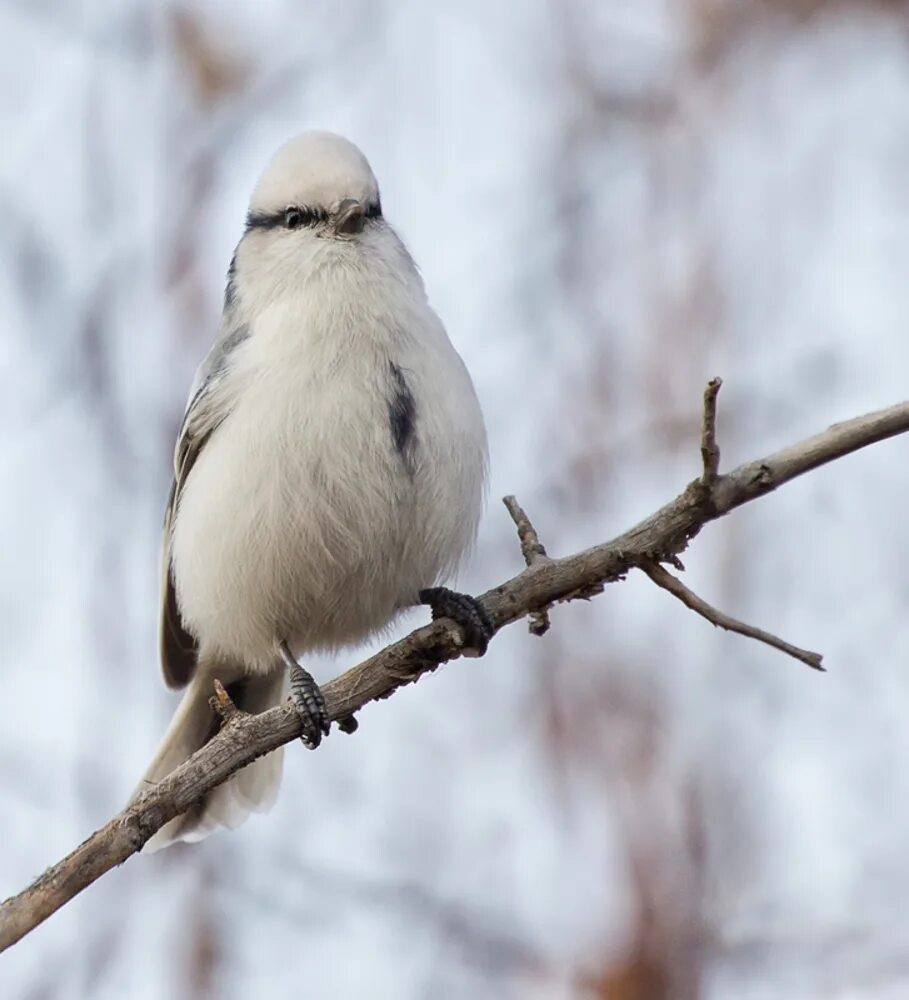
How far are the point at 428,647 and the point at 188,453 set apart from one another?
1090 mm

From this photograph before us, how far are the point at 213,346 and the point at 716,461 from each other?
5.22 ft

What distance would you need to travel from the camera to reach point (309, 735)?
8.21 ft

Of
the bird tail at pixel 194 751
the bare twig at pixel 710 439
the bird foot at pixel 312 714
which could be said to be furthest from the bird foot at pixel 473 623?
the bird tail at pixel 194 751

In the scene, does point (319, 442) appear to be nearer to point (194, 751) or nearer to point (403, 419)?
point (403, 419)

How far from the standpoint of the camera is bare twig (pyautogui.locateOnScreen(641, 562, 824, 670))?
194cm

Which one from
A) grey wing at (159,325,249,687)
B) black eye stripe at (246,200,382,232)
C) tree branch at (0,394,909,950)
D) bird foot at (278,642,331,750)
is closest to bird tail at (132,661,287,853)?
grey wing at (159,325,249,687)

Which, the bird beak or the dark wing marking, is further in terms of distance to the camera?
the bird beak

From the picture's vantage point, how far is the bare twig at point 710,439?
6.22 feet

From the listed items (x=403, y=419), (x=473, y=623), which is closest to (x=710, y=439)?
(x=473, y=623)

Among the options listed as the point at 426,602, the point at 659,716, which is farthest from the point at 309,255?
the point at 659,716

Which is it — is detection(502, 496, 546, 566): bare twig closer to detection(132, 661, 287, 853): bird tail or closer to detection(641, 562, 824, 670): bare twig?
detection(641, 562, 824, 670): bare twig

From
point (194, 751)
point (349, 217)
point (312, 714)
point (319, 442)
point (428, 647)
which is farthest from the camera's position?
point (194, 751)

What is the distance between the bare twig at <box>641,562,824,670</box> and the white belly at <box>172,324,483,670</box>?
79 centimetres

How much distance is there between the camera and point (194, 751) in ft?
11.4
